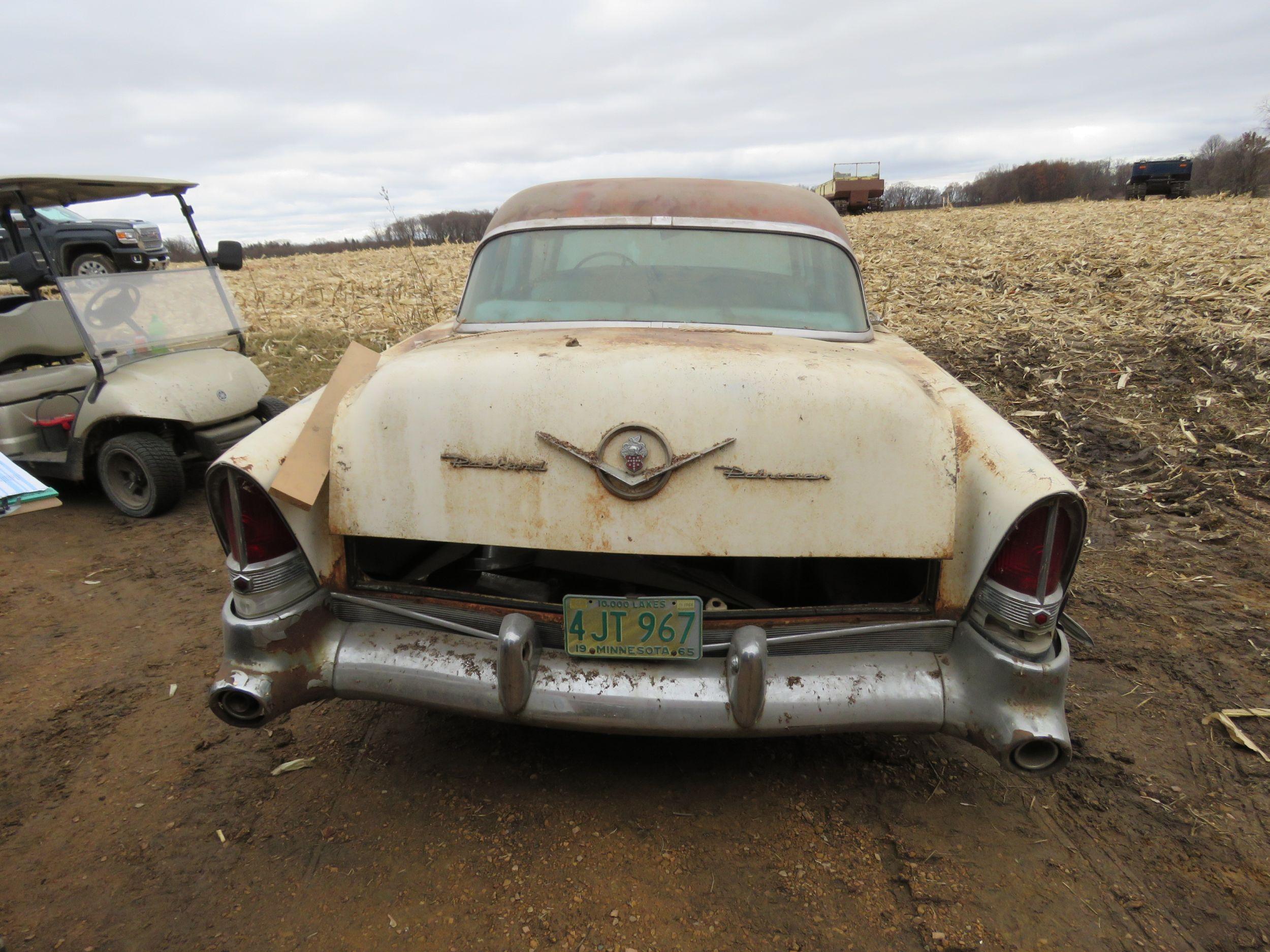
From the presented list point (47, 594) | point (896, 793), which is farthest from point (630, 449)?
point (47, 594)

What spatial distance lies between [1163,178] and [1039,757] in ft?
128

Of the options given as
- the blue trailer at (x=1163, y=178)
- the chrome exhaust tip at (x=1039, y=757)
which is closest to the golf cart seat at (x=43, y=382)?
the chrome exhaust tip at (x=1039, y=757)

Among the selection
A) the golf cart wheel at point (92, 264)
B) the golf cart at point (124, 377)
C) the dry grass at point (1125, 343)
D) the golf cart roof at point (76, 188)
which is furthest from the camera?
the golf cart wheel at point (92, 264)

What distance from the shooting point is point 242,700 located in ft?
7.96

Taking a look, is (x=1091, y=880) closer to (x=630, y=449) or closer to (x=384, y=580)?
(x=630, y=449)

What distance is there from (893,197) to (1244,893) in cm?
6610

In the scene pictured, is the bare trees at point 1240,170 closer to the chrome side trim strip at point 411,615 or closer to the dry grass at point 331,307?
the dry grass at point 331,307

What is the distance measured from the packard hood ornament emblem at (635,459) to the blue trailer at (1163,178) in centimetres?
3749

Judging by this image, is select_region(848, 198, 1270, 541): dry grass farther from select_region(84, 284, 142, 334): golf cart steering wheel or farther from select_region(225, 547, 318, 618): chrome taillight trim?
select_region(84, 284, 142, 334): golf cart steering wheel

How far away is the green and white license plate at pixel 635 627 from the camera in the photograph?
2.27 meters

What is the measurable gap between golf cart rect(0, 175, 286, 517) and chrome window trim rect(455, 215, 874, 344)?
9.18 ft

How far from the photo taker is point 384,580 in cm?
261

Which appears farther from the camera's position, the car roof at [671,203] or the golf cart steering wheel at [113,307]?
the golf cart steering wheel at [113,307]

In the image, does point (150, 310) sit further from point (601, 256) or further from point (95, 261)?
point (95, 261)
